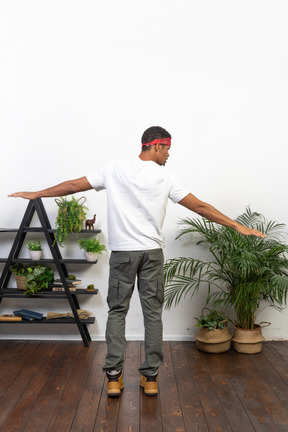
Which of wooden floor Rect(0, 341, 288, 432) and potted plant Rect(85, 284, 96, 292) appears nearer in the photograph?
wooden floor Rect(0, 341, 288, 432)

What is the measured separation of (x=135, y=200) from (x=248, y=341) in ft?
5.27

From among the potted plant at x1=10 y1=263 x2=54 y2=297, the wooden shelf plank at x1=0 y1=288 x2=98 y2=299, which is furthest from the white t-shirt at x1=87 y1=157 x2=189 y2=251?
the potted plant at x1=10 y1=263 x2=54 y2=297

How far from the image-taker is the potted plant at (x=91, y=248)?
3.89 m

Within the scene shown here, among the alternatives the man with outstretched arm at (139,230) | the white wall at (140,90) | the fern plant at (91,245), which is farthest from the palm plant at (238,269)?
the man with outstretched arm at (139,230)

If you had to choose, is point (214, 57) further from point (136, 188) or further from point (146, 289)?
point (146, 289)

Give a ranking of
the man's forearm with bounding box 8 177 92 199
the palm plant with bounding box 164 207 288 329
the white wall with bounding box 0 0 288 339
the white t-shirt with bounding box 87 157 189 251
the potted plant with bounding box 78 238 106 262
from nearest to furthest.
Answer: the white t-shirt with bounding box 87 157 189 251 < the man's forearm with bounding box 8 177 92 199 < the palm plant with bounding box 164 207 288 329 < the potted plant with bounding box 78 238 106 262 < the white wall with bounding box 0 0 288 339

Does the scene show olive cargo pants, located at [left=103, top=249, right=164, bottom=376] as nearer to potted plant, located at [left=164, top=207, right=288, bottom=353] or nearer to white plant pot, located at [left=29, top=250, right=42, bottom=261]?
potted plant, located at [left=164, top=207, right=288, bottom=353]

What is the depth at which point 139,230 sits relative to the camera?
2830 millimetres

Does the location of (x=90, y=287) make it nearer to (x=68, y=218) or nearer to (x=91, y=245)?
(x=91, y=245)

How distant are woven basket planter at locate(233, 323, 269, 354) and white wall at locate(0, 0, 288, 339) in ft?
2.67

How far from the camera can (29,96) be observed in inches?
160

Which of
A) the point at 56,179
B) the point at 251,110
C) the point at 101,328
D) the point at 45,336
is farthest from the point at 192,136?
the point at 45,336

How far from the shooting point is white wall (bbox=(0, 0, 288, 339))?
4.05 m

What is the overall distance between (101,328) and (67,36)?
234 cm
